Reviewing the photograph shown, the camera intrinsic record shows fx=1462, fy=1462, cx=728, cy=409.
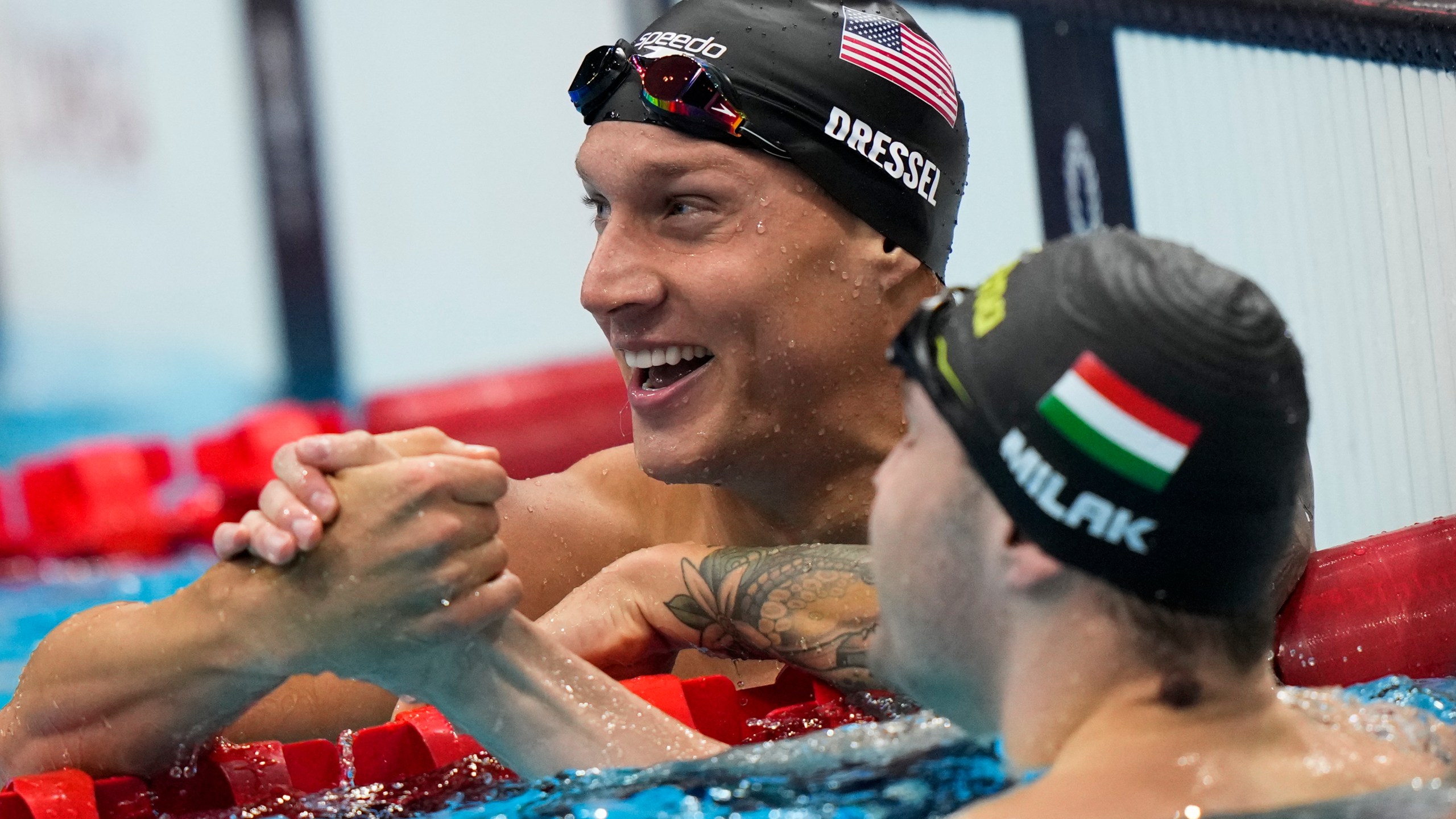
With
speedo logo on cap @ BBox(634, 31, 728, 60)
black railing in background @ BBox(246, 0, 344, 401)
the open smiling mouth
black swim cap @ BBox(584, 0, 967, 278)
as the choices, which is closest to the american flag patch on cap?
black swim cap @ BBox(584, 0, 967, 278)

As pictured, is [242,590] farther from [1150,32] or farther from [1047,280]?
[1150,32]

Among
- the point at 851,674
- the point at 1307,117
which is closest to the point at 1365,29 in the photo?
the point at 1307,117

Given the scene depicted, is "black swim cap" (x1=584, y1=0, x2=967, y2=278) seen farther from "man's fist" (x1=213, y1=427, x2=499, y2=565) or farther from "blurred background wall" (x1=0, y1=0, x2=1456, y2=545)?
"blurred background wall" (x1=0, y1=0, x2=1456, y2=545)

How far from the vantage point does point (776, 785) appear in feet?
6.25

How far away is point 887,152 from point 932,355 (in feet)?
3.92

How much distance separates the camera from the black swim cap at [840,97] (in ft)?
9.00

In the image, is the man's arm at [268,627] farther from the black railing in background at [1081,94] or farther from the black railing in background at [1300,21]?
the black railing in background at [1081,94]

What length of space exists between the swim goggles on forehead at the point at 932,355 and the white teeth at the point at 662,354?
941 millimetres

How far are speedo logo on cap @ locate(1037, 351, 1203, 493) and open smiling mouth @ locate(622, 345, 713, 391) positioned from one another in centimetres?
127

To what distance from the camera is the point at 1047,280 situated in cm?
157

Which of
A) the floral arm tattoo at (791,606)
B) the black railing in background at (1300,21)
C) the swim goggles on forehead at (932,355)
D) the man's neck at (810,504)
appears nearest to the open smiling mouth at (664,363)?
the man's neck at (810,504)

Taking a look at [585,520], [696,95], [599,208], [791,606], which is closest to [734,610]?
[791,606]

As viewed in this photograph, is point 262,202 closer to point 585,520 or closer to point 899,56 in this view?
point 585,520

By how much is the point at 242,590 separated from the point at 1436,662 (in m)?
1.94
